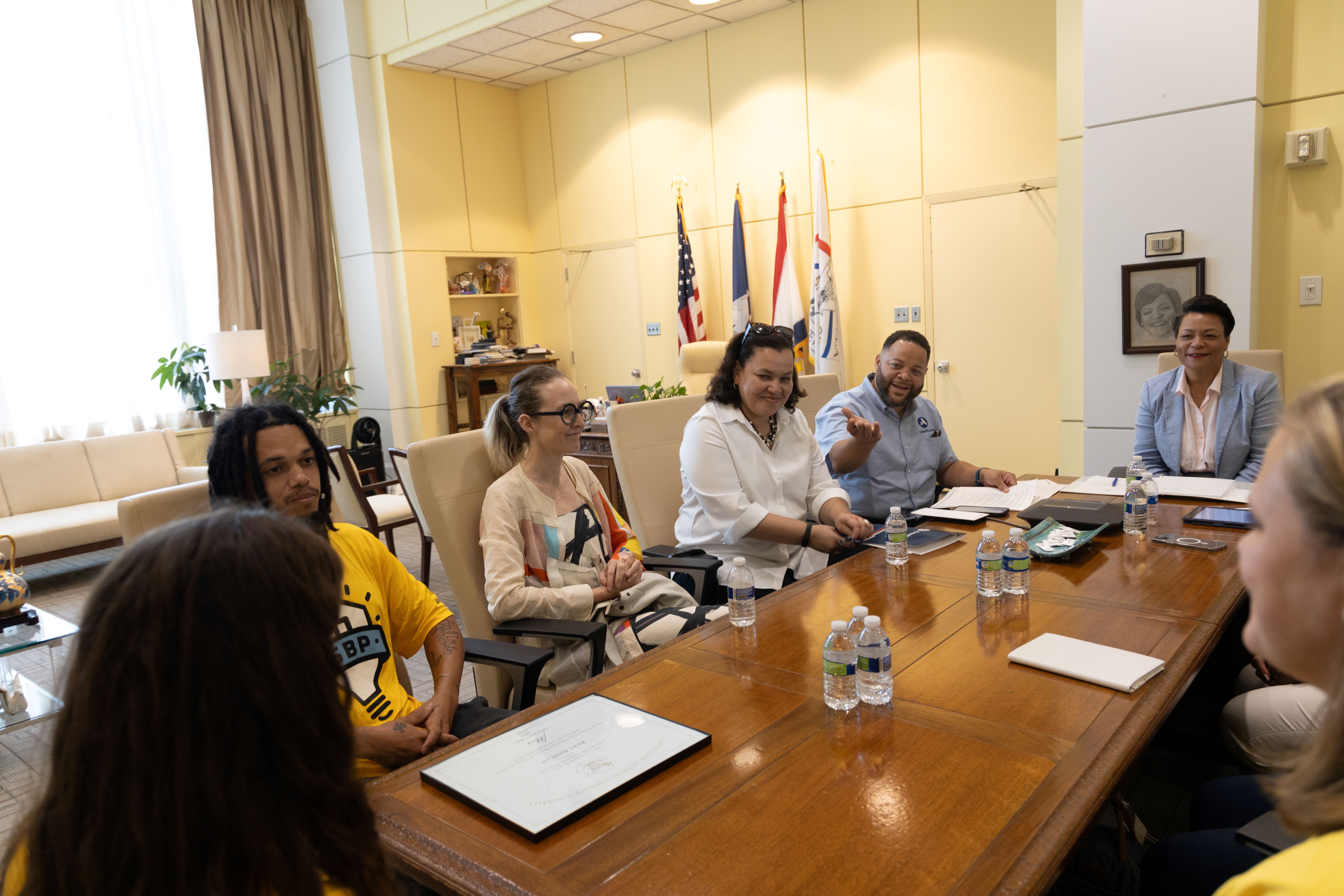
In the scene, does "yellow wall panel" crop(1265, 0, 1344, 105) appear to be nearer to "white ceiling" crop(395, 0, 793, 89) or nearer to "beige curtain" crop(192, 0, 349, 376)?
"white ceiling" crop(395, 0, 793, 89)

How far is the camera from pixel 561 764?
120 cm

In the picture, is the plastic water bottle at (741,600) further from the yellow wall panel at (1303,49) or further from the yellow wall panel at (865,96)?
the yellow wall panel at (865,96)

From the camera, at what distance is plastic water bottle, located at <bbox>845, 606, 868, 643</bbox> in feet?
4.76

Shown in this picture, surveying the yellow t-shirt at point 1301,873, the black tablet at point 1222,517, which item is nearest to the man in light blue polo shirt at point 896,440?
the black tablet at point 1222,517

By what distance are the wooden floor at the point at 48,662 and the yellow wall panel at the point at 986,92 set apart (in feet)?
13.0

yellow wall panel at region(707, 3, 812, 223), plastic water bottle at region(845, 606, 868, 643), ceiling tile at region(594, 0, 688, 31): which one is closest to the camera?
plastic water bottle at region(845, 606, 868, 643)

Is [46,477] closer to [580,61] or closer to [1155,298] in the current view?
[580,61]

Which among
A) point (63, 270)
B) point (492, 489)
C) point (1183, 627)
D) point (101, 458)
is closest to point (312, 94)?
point (63, 270)

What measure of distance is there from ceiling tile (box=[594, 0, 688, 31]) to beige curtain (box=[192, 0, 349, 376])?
8.81 ft

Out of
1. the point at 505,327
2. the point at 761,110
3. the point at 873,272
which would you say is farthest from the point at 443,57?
the point at 873,272

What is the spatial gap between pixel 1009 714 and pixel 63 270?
6.66 meters

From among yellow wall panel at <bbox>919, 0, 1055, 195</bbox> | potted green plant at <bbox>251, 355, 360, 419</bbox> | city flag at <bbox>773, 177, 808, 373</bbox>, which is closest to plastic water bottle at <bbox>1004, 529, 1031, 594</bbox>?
yellow wall panel at <bbox>919, 0, 1055, 195</bbox>

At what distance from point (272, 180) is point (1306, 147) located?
675 centimetres

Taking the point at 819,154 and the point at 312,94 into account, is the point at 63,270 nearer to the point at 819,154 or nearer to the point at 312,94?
the point at 312,94
